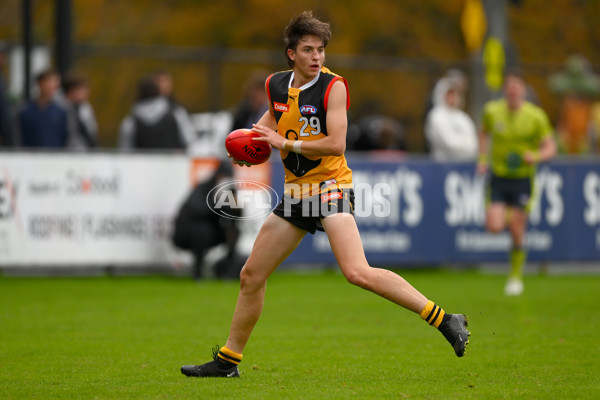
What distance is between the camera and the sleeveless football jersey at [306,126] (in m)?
7.14

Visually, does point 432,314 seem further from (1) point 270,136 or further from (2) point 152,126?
(2) point 152,126

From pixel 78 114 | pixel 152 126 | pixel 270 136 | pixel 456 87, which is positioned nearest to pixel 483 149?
pixel 456 87

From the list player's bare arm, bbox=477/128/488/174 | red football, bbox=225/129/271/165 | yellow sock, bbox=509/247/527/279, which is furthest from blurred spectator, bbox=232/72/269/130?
red football, bbox=225/129/271/165

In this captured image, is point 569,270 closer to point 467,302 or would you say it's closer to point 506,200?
point 506,200

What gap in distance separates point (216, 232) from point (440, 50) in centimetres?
1617

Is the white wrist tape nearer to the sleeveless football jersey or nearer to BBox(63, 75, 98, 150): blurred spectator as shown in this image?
the sleeveless football jersey

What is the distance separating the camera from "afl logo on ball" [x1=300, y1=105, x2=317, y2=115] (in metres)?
7.13

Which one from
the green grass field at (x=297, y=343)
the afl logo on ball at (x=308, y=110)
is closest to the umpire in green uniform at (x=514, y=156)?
the green grass field at (x=297, y=343)

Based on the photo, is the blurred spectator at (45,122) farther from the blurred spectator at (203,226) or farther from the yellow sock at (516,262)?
the yellow sock at (516,262)

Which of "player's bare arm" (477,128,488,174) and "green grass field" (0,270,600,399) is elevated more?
"player's bare arm" (477,128,488,174)

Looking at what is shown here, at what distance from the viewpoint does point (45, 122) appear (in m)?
15.2

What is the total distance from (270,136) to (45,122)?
874cm

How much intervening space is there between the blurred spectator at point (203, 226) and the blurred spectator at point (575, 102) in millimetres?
10591

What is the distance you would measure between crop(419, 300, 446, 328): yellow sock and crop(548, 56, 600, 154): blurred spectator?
16306 mm
